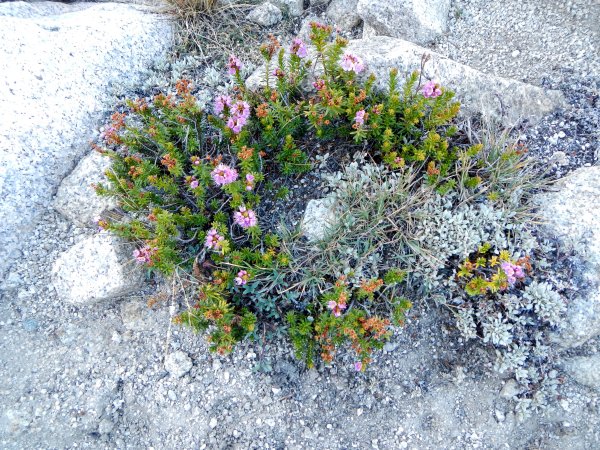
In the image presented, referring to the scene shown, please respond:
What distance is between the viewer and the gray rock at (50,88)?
14.9ft

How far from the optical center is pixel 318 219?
4.25 metres

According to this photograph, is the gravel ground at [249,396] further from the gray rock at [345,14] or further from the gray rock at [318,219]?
the gray rock at [345,14]

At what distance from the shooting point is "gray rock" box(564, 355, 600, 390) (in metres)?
3.92

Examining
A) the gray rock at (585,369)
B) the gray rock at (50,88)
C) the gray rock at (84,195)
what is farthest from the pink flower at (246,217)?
the gray rock at (585,369)

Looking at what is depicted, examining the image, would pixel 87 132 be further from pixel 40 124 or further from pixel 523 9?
pixel 523 9

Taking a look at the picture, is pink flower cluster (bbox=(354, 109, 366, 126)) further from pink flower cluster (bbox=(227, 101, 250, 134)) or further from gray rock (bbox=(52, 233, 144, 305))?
gray rock (bbox=(52, 233, 144, 305))

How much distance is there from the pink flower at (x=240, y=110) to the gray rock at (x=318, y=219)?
1.04 meters

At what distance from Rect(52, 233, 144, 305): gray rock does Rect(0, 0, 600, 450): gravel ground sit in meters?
0.16

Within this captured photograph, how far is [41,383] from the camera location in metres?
4.11

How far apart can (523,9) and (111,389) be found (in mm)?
5900

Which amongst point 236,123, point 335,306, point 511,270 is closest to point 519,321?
point 511,270

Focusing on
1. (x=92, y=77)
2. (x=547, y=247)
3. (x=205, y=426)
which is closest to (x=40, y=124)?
(x=92, y=77)

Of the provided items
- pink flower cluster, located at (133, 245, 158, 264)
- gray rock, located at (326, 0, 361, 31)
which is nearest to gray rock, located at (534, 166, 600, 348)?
gray rock, located at (326, 0, 361, 31)

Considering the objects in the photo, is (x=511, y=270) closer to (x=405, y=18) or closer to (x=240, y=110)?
(x=240, y=110)
